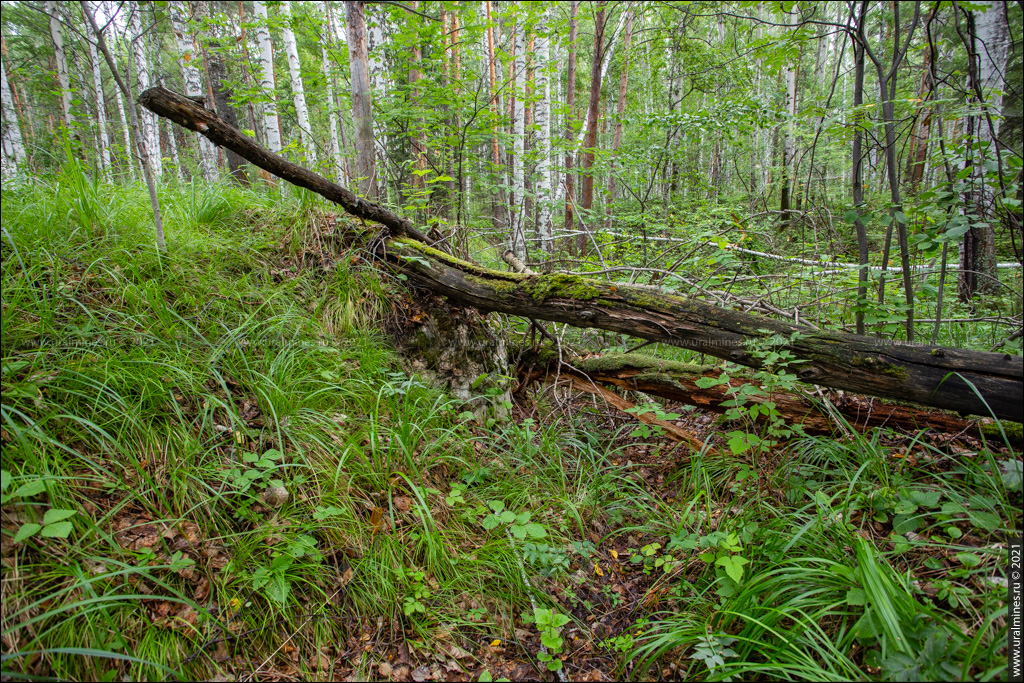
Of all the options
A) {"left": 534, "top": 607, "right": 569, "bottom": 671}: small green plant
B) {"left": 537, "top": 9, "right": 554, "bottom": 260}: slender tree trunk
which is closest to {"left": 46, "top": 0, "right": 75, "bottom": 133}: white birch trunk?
{"left": 537, "top": 9, "right": 554, "bottom": 260}: slender tree trunk

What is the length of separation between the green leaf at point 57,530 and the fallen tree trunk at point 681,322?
2.18 metres

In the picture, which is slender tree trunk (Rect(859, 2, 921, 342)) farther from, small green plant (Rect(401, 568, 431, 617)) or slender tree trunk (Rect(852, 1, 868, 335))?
small green plant (Rect(401, 568, 431, 617))

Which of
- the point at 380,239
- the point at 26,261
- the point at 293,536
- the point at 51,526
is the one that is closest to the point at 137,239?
the point at 26,261

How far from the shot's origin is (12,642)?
1.41m

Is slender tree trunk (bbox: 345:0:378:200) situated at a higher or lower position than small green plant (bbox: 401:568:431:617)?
higher

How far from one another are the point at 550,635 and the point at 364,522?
98cm

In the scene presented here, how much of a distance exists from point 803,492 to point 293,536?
2535mm

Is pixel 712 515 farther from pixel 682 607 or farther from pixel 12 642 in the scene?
pixel 12 642

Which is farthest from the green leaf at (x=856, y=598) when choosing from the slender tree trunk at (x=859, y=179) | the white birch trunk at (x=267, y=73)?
the white birch trunk at (x=267, y=73)

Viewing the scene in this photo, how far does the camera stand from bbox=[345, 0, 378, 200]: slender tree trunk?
4.54 metres

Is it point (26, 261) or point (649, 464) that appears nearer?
point (26, 261)

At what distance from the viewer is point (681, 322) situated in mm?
2570

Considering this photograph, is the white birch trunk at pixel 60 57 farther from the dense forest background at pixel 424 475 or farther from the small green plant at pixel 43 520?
the small green plant at pixel 43 520

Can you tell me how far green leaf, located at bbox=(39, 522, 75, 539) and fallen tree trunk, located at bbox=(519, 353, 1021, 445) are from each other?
264 cm
